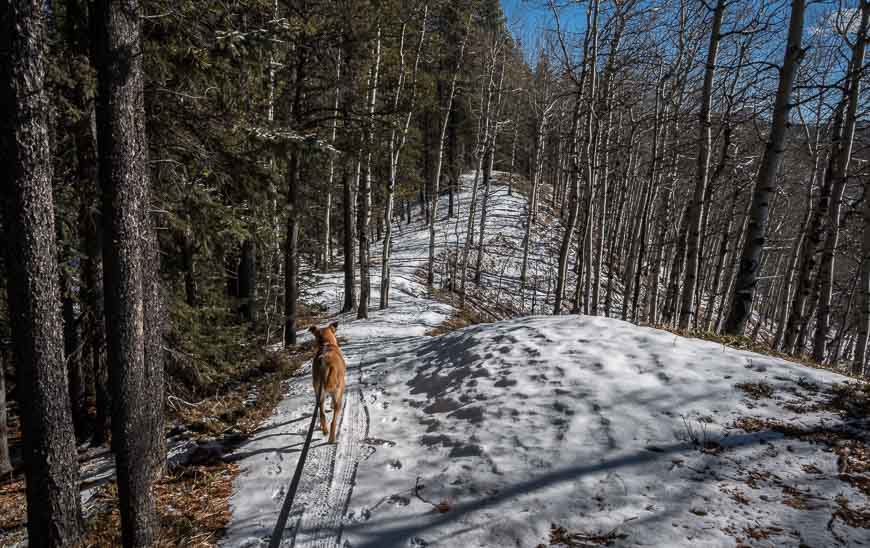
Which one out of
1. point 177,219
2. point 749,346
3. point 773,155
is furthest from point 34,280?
point 773,155

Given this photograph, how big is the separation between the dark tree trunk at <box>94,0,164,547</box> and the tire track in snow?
134 centimetres

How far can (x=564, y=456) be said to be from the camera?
4301 millimetres

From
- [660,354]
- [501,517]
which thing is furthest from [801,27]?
[501,517]

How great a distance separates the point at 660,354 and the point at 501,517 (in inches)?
141

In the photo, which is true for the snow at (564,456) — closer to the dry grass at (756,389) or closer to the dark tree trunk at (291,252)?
the dry grass at (756,389)

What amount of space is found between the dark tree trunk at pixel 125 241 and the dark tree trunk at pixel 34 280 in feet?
1.10

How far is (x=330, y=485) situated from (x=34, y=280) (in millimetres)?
3216

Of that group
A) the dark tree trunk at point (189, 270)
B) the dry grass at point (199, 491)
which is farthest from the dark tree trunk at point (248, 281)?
the dry grass at point (199, 491)

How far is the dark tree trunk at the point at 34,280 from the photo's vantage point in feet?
9.65

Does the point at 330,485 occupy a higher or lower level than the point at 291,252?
lower

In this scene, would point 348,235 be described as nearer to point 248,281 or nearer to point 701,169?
point 248,281

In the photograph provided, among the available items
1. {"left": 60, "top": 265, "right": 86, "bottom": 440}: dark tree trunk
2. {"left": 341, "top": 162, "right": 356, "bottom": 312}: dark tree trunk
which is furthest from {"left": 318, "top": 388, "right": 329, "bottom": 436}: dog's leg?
{"left": 341, "top": 162, "right": 356, "bottom": 312}: dark tree trunk

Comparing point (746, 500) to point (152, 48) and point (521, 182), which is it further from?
point (521, 182)

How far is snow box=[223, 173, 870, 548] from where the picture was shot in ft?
11.2
